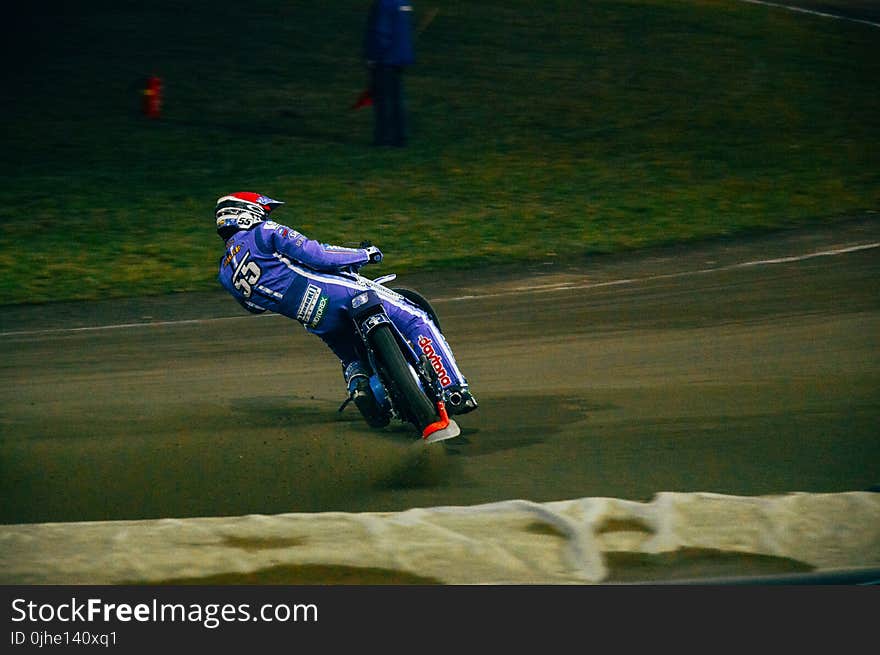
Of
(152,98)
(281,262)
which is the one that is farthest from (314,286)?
(152,98)

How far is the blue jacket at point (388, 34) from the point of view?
18.4m

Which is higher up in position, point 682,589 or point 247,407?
point 682,589

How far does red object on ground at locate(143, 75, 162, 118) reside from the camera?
22.0 metres

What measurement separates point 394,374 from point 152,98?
1503cm

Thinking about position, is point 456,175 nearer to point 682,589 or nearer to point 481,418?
point 481,418

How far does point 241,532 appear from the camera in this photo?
277 inches

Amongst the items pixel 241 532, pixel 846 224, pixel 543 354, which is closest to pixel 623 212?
pixel 846 224

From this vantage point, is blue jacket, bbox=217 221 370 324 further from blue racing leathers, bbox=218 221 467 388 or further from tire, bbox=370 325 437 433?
tire, bbox=370 325 437 433

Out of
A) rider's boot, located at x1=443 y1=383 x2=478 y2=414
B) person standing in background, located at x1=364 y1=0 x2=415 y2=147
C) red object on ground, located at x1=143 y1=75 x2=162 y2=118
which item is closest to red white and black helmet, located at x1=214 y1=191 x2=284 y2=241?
rider's boot, located at x1=443 y1=383 x2=478 y2=414

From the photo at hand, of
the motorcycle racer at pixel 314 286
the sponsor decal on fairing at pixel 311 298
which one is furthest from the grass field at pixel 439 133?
the sponsor decal on fairing at pixel 311 298

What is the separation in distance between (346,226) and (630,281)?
4211 millimetres

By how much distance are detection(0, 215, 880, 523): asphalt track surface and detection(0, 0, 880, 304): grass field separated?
1638 millimetres

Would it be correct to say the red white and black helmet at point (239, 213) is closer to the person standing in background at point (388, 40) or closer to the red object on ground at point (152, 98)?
the person standing in background at point (388, 40)

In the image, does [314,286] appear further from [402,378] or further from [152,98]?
[152,98]
